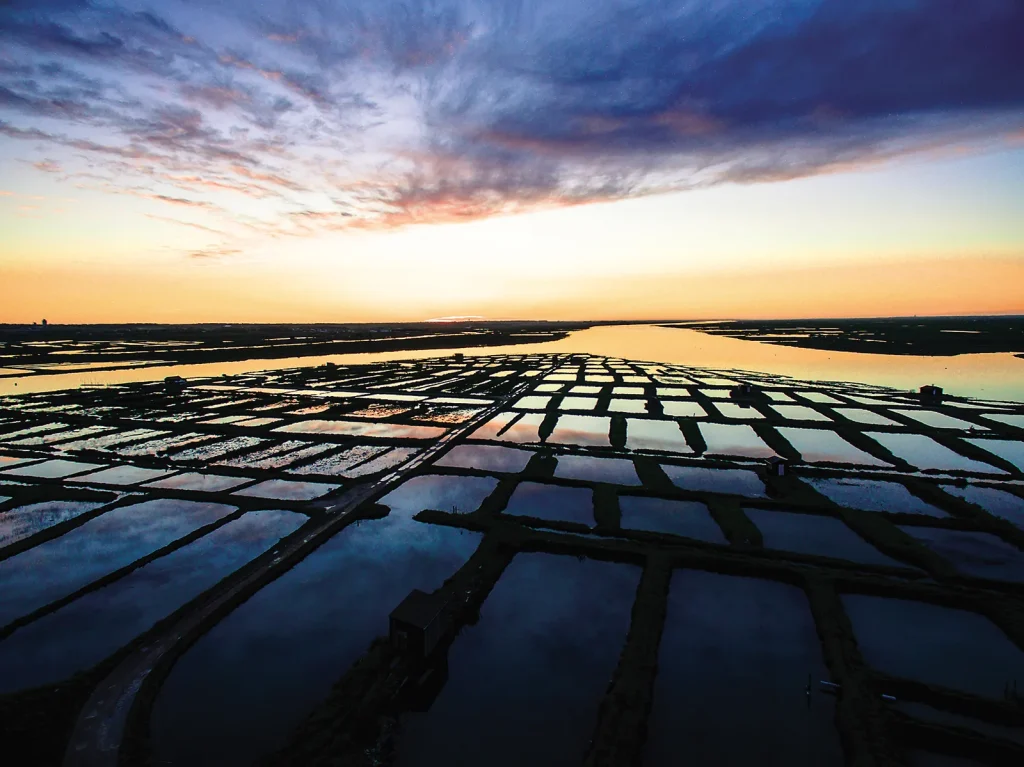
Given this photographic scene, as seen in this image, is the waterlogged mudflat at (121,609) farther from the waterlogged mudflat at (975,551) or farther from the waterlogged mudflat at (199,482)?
the waterlogged mudflat at (975,551)

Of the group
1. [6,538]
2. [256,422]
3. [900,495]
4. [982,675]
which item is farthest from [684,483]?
[256,422]

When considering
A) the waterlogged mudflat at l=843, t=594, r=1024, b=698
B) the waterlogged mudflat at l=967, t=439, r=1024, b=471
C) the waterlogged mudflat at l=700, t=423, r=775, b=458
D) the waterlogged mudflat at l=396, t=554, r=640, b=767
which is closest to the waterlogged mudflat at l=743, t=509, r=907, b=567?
the waterlogged mudflat at l=843, t=594, r=1024, b=698

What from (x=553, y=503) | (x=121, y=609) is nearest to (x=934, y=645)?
(x=553, y=503)

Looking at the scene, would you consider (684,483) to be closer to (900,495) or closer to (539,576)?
(900,495)

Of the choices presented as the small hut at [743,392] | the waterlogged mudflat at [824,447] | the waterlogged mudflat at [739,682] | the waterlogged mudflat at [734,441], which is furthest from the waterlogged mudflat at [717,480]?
the small hut at [743,392]

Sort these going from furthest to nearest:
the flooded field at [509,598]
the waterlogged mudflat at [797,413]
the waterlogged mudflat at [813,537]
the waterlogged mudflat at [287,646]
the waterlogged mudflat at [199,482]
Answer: the waterlogged mudflat at [797,413], the waterlogged mudflat at [199,482], the waterlogged mudflat at [813,537], the flooded field at [509,598], the waterlogged mudflat at [287,646]

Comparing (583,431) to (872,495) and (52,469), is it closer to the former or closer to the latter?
(872,495)
